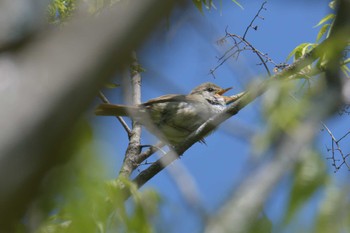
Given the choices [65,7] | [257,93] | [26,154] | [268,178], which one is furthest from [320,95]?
[65,7]

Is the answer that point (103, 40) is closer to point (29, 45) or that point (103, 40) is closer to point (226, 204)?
point (29, 45)

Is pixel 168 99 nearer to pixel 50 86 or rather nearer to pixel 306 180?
pixel 306 180

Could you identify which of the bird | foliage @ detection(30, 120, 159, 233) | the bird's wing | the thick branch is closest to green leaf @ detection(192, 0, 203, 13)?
the bird

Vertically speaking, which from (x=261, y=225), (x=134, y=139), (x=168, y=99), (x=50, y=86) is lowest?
(x=261, y=225)

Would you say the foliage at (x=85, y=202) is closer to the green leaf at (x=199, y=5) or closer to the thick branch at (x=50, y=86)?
the thick branch at (x=50, y=86)

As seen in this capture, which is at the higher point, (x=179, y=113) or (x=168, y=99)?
(x=168, y=99)

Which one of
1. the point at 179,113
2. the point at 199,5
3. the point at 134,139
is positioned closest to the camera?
the point at 199,5

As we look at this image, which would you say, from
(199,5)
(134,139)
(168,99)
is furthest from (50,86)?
(168,99)

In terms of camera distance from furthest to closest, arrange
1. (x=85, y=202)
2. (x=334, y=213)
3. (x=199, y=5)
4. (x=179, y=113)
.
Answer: (x=179, y=113) → (x=199, y=5) → (x=85, y=202) → (x=334, y=213)

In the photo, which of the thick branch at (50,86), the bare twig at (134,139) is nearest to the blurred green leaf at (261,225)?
the thick branch at (50,86)

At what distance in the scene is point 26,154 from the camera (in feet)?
3.43

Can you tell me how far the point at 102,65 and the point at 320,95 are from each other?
2.58 ft

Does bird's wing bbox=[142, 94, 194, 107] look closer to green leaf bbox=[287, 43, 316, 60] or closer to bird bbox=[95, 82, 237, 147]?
bird bbox=[95, 82, 237, 147]

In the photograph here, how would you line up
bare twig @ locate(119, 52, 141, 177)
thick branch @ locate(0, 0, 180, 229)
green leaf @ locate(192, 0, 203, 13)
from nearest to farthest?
thick branch @ locate(0, 0, 180, 229), green leaf @ locate(192, 0, 203, 13), bare twig @ locate(119, 52, 141, 177)
